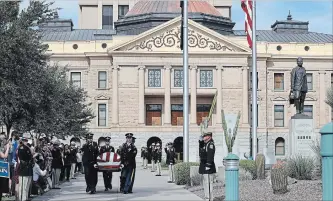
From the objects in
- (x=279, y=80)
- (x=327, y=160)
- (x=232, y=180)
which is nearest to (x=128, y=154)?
(x=232, y=180)

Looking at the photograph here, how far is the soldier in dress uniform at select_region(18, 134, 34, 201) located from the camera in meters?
19.2

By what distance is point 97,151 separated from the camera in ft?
78.3

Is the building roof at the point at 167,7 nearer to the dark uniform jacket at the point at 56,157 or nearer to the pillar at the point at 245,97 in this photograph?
the pillar at the point at 245,97

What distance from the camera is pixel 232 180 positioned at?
1527 centimetres

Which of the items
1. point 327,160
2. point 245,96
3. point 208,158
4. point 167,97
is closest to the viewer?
point 327,160

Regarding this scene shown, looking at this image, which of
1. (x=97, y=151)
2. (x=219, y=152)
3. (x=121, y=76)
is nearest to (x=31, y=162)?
(x=97, y=151)

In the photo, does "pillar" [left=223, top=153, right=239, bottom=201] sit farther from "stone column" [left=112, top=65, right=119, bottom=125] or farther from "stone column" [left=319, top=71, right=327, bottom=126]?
"stone column" [left=319, top=71, right=327, bottom=126]

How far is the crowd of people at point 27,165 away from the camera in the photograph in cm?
1923

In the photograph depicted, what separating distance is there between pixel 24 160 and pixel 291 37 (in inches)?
2906

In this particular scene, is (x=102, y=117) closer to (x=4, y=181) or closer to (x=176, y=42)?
(x=176, y=42)

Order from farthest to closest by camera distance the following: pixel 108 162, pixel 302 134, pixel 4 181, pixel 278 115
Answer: pixel 278 115
pixel 302 134
pixel 108 162
pixel 4 181

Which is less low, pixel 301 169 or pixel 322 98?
pixel 322 98

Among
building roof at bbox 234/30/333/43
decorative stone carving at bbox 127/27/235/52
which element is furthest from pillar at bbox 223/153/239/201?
building roof at bbox 234/30/333/43

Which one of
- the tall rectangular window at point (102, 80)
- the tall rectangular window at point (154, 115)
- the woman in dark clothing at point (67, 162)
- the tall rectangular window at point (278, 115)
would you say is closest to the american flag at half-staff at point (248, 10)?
the woman in dark clothing at point (67, 162)
